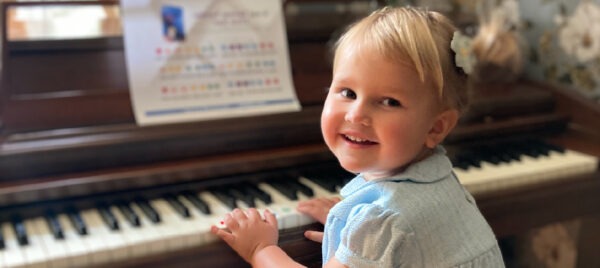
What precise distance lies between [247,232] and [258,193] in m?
0.23

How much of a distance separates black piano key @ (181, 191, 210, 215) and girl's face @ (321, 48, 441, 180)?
14.9 inches

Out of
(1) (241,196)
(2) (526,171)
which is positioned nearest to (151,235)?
(1) (241,196)

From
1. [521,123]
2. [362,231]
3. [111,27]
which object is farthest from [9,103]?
[521,123]

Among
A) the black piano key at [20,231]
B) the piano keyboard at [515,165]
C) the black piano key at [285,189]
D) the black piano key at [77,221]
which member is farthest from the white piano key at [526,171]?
the black piano key at [20,231]

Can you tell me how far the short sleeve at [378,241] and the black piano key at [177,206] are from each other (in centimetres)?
42

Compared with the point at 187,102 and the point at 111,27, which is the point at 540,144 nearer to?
the point at 187,102

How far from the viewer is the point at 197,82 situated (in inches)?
62.2

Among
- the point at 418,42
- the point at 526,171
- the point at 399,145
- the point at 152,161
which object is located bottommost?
the point at 526,171

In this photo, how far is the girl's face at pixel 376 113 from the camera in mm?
983

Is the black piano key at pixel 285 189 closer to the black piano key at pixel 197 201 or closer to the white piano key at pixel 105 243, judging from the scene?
the black piano key at pixel 197 201

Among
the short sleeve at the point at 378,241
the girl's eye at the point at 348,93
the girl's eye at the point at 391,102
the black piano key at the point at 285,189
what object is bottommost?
the black piano key at the point at 285,189

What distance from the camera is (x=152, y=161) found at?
4.85ft

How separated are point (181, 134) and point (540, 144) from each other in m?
1.04

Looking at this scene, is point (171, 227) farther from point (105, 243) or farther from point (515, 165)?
point (515, 165)
